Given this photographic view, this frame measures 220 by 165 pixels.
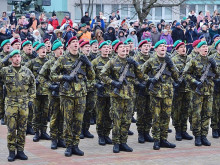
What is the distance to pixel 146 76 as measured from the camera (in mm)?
12531

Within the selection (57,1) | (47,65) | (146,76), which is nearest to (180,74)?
(146,76)

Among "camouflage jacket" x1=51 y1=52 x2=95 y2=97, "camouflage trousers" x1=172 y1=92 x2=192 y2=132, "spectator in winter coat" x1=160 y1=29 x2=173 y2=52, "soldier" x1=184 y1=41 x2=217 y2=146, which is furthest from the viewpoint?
"spectator in winter coat" x1=160 y1=29 x2=173 y2=52

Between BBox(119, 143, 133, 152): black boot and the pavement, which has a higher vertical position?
BBox(119, 143, 133, 152): black boot

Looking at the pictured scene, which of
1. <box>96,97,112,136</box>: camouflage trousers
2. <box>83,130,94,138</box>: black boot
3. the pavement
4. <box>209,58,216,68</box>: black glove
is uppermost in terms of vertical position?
<box>209,58,216,68</box>: black glove

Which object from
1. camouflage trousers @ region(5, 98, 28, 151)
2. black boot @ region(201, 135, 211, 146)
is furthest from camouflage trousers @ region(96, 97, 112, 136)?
camouflage trousers @ region(5, 98, 28, 151)

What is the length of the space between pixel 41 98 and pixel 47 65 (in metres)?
1.01

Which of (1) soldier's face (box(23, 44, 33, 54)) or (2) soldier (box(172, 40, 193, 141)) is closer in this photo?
(2) soldier (box(172, 40, 193, 141))

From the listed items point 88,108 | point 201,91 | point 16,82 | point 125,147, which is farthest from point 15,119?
point 201,91

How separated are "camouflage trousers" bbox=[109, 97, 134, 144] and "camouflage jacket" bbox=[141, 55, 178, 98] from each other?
0.71 metres

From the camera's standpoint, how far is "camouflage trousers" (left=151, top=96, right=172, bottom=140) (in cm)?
1243

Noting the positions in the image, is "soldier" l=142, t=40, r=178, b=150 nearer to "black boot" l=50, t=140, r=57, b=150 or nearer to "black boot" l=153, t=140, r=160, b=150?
"black boot" l=153, t=140, r=160, b=150

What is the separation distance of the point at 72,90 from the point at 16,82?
112 cm

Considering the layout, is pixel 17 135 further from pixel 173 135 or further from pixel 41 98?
pixel 173 135

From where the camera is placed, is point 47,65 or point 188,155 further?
point 47,65
